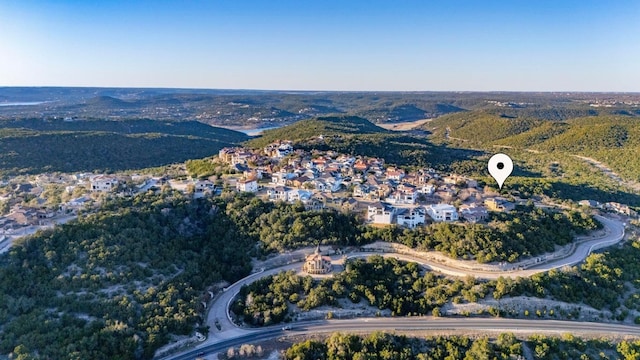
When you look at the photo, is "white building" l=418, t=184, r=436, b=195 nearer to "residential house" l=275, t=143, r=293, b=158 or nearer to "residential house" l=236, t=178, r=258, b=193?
"residential house" l=236, t=178, r=258, b=193

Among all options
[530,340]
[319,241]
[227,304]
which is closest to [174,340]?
[227,304]

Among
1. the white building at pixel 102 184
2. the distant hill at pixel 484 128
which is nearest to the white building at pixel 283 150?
the white building at pixel 102 184

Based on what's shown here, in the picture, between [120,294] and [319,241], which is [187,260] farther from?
[319,241]

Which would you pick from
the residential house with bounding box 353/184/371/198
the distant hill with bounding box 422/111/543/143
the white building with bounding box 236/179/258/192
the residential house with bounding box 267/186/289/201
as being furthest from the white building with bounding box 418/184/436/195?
the distant hill with bounding box 422/111/543/143

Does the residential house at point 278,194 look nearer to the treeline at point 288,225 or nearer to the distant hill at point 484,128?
the treeline at point 288,225

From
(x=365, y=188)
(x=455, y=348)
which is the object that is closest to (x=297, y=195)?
(x=365, y=188)
